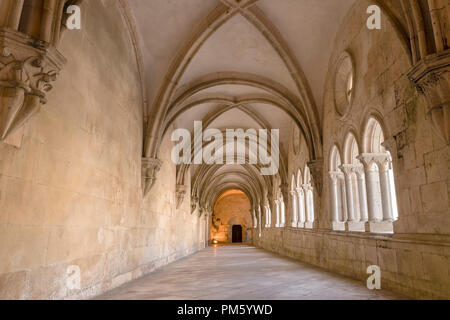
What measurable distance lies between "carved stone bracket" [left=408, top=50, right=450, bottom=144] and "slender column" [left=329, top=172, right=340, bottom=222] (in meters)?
4.27

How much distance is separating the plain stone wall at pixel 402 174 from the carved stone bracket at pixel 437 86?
35 cm

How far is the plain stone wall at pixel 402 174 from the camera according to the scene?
375 centimetres

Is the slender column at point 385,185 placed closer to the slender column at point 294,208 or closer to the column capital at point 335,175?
the column capital at point 335,175

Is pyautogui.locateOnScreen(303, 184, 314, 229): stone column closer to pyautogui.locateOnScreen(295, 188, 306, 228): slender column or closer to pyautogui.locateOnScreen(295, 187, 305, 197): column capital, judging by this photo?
pyautogui.locateOnScreen(295, 188, 306, 228): slender column

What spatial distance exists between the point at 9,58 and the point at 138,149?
471 cm

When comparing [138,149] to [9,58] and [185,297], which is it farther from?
[9,58]

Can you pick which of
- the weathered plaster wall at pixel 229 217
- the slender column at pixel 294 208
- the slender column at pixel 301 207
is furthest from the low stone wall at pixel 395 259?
the weathered plaster wall at pixel 229 217

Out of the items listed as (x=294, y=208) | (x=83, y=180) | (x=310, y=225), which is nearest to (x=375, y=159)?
(x=310, y=225)

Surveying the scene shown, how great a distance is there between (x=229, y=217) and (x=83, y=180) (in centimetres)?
3054

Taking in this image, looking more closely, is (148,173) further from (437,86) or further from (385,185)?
(437,86)

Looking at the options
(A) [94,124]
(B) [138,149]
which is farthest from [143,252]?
(A) [94,124]

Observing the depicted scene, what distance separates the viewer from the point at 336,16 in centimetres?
681

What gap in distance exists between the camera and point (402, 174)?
178 inches
